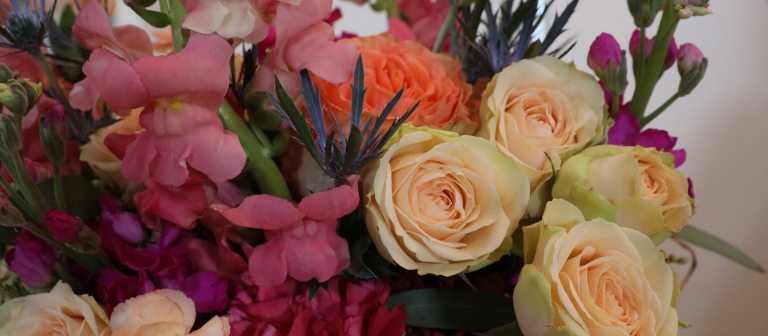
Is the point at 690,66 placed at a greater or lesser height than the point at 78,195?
greater

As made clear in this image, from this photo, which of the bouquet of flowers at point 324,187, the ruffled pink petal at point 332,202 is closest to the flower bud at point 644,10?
the bouquet of flowers at point 324,187

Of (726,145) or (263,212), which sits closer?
(263,212)

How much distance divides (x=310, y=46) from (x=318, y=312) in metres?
0.15

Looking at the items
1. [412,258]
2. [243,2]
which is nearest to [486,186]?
[412,258]

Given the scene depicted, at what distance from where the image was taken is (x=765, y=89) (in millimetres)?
771

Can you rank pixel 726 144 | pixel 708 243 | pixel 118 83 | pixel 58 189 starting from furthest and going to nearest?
pixel 726 144, pixel 708 243, pixel 58 189, pixel 118 83

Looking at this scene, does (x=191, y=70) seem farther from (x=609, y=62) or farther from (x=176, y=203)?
(x=609, y=62)

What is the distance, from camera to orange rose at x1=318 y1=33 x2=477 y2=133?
1.50ft

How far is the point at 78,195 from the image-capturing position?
0.49 metres

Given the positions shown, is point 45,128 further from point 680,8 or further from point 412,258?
point 680,8

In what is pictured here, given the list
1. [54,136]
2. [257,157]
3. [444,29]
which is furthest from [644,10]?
[54,136]

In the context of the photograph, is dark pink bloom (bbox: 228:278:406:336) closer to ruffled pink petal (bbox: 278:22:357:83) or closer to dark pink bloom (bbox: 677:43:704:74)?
ruffled pink petal (bbox: 278:22:357:83)

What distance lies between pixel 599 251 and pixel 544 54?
161 millimetres

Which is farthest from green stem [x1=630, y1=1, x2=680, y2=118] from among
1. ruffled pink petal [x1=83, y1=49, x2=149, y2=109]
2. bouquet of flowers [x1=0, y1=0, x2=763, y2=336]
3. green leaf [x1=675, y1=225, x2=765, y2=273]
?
ruffled pink petal [x1=83, y1=49, x2=149, y2=109]
